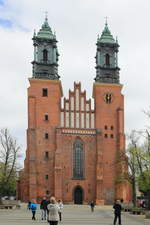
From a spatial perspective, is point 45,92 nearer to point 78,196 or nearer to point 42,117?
point 42,117

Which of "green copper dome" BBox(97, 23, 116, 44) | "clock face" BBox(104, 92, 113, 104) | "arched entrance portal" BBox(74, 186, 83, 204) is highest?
"green copper dome" BBox(97, 23, 116, 44)

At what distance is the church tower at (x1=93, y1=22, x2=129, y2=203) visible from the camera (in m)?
68.8

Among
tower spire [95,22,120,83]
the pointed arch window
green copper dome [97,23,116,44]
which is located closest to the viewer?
the pointed arch window

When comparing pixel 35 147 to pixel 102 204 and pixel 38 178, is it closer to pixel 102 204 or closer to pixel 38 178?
pixel 38 178

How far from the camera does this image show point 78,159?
70.3 metres

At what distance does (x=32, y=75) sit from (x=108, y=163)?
68.3ft

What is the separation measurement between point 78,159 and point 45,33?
24788mm

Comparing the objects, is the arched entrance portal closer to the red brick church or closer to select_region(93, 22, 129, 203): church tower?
the red brick church

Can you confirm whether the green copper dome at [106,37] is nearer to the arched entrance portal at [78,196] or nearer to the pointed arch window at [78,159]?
the pointed arch window at [78,159]

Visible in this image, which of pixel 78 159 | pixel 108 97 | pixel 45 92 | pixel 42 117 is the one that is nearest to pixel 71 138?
pixel 78 159

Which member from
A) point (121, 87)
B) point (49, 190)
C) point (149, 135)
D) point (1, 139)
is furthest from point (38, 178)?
point (149, 135)

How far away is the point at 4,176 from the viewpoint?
175 feet

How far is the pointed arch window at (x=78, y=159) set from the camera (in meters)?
69.8

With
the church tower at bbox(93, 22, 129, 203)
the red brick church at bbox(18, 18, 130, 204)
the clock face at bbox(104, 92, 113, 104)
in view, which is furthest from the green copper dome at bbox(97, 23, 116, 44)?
the clock face at bbox(104, 92, 113, 104)
